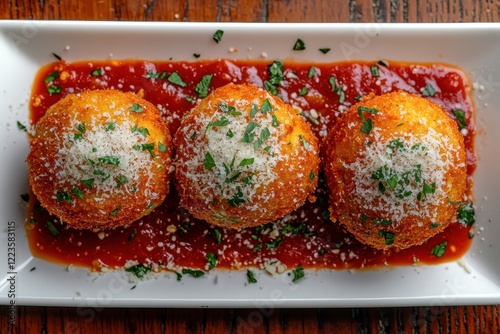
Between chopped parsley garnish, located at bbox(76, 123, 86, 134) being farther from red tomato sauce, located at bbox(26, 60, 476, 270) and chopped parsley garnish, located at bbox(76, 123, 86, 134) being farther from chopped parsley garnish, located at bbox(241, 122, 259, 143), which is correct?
chopped parsley garnish, located at bbox(241, 122, 259, 143)

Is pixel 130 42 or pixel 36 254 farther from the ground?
pixel 130 42

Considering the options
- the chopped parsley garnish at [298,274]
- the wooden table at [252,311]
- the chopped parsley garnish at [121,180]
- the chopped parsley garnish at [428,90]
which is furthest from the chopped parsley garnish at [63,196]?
the chopped parsley garnish at [428,90]

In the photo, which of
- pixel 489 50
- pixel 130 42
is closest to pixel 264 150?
pixel 130 42

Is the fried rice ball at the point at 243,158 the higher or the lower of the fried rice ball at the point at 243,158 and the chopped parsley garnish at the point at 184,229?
the higher

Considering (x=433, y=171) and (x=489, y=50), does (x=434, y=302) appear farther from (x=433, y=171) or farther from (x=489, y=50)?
(x=489, y=50)

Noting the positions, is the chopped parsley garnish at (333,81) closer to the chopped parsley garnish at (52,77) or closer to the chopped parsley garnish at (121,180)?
the chopped parsley garnish at (121,180)

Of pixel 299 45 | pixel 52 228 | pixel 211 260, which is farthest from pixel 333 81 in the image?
pixel 52 228

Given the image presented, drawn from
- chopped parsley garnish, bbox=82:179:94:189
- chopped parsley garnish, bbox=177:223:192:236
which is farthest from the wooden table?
chopped parsley garnish, bbox=82:179:94:189
